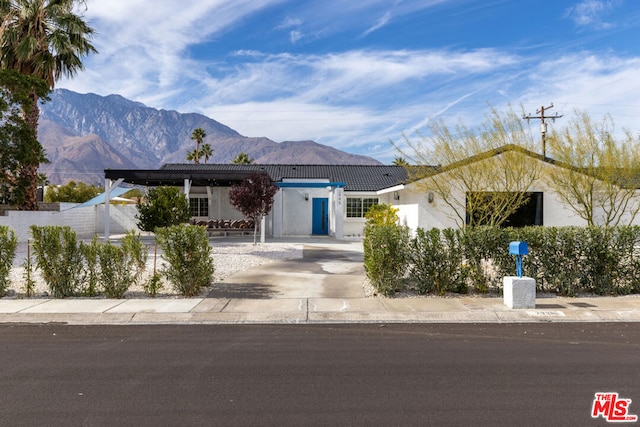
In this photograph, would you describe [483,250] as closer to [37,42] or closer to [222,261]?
[222,261]

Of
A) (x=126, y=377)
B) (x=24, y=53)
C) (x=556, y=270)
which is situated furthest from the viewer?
(x=24, y=53)

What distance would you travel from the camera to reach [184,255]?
970cm

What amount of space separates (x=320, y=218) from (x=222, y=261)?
13.9m

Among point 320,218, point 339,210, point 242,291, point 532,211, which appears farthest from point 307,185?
point 242,291

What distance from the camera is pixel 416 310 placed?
28.3ft

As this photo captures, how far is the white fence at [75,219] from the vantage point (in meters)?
21.0

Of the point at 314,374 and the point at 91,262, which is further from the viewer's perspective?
the point at 91,262

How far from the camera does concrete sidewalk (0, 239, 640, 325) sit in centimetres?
817

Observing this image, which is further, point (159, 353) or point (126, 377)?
point (159, 353)

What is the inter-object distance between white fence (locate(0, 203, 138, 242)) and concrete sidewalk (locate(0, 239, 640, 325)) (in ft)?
36.4

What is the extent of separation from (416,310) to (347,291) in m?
2.13

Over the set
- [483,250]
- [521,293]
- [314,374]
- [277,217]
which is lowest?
[314,374]

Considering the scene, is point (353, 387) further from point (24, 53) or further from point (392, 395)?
point (24, 53)

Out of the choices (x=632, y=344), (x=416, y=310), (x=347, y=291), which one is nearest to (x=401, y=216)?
(x=347, y=291)
